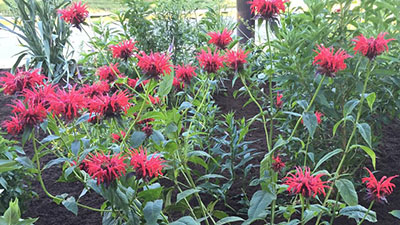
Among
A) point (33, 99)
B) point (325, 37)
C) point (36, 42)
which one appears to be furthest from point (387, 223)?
point (36, 42)

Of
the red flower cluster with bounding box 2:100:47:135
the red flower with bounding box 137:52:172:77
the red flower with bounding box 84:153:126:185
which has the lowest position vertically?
the red flower with bounding box 84:153:126:185

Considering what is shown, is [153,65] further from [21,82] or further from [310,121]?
[310,121]

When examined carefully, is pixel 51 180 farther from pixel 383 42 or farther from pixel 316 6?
pixel 383 42

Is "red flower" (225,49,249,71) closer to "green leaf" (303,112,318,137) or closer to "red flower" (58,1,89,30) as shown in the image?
"green leaf" (303,112,318,137)

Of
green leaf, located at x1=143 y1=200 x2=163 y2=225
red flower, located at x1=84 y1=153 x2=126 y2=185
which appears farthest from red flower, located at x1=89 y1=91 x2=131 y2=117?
green leaf, located at x1=143 y1=200 x2=163 y2=225

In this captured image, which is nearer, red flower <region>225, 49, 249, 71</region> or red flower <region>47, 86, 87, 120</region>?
red flower <region>47, 86, 87, 120</region>

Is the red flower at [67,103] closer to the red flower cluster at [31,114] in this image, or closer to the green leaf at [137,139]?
the red flower cluster at [31,114]

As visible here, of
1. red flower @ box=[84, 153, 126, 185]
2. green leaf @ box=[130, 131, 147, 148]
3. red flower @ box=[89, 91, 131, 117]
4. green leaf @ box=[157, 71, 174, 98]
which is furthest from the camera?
green leaf @ box=[157, 71, 174, 98]

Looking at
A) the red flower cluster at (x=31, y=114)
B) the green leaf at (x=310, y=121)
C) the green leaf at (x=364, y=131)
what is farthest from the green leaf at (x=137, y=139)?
the green leaf at (x=364, y=131)

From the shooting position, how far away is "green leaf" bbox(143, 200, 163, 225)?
46.6 inches

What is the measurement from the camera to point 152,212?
1.20m

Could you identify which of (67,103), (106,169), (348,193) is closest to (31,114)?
(67,103)

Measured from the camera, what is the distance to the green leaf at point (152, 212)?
118 cm

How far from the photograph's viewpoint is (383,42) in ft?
3.95
